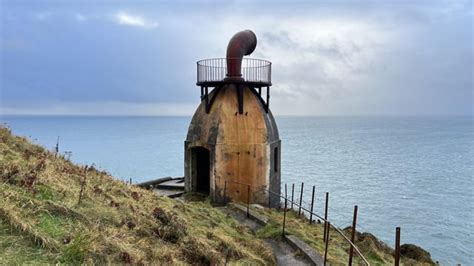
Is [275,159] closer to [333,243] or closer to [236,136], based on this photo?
[236,136]

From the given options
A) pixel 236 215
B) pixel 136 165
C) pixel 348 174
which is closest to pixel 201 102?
pixel 236 215

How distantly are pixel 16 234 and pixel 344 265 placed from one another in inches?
280

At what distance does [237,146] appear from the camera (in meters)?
18.1

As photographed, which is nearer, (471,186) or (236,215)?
(236,215)

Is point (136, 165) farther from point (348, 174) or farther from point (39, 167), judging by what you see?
point (39, 167)

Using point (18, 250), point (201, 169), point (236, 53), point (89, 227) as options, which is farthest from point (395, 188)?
point (18, 250)

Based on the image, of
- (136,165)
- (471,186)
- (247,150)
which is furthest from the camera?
(136,165)

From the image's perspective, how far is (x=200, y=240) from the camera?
29.0ft

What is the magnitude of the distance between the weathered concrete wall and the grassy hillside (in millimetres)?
6063

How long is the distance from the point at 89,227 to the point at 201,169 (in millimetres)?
13716

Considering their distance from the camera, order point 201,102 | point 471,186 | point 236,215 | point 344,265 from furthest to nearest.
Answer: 1. point 471,186
2. point 201,102
3. point 236,215
4. point 344,265

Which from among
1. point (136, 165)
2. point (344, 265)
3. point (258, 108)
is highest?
point (258, 108)

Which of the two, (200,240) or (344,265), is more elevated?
(200,240)

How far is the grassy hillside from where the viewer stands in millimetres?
5859
